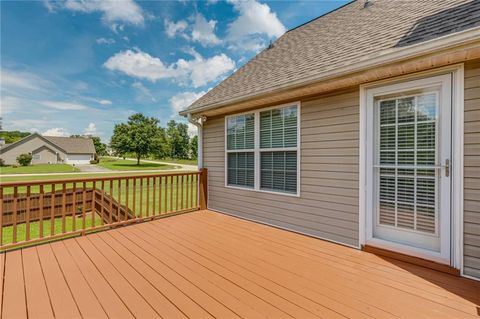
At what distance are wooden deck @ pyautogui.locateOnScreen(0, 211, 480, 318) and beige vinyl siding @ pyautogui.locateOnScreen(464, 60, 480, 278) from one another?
25 centimetres

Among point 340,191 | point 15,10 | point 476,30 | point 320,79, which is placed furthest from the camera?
point 15,10

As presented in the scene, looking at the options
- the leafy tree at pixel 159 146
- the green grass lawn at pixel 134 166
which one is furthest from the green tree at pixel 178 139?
the green grass lawn at pixel 134 166

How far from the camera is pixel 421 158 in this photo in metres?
2.47

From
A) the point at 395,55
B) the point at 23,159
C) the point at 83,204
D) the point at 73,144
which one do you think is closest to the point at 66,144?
the point at 73,144

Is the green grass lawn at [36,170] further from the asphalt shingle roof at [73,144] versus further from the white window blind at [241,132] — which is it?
the white window blind at [241,132]

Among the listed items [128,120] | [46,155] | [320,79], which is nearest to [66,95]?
[128,120]

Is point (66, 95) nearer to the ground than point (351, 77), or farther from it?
farther from it

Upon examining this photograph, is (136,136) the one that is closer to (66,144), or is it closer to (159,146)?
(159,146)

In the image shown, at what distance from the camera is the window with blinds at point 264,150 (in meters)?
3.69

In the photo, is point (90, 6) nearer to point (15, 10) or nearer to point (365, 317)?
point (15, 10)

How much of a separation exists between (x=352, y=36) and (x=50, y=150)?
46341 millimetres

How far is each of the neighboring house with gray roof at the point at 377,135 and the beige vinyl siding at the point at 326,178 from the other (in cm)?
2

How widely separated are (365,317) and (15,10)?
9.36 meters

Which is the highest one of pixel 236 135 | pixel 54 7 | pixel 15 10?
pixel 54 7
